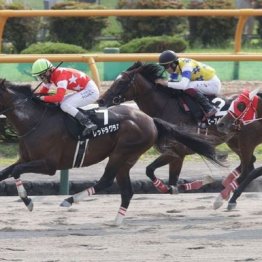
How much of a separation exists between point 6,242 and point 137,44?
10.7 m

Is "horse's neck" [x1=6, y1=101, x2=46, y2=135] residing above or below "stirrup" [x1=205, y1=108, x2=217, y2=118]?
above

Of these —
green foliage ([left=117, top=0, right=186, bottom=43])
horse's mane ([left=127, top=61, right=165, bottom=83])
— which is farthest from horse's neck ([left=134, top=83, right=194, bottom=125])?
green foliage ([left=117, top=0, right=186, bottom=43])

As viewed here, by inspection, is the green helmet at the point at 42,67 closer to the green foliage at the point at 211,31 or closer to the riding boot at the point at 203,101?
the riding boot at the point at 203,101

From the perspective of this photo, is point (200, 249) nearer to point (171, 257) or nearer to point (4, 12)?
point (171, 257)

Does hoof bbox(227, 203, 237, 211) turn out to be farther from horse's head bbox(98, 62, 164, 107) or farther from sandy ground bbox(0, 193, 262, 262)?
horse's head bbox(98, 62, 164, 107)

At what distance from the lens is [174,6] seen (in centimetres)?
2395

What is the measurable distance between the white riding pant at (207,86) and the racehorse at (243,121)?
966 millimetres

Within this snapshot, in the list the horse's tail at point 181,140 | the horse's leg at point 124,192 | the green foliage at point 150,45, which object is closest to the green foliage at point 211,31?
the green foliage at point 150,45

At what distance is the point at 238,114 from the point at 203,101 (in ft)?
3.49

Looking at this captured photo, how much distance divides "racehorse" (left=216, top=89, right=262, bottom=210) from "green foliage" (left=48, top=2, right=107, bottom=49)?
33.9 feet

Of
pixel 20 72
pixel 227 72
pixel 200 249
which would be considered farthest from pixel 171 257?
pixel 227 72

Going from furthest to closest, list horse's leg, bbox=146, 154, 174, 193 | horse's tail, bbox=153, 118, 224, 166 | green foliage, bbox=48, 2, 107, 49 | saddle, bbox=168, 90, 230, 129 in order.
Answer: green foliage, bbox=48, 2, 107, 49 → saddle, bbox=168, 90, 230, 129 → horse's leg, bbox=146, 154, 174, 193 → horse's tail, bbox=153, 118, 224, 166

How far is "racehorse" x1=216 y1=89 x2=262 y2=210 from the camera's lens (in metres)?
11.2

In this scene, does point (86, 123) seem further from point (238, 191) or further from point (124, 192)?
point (238, 191)
